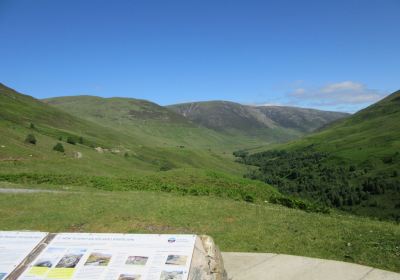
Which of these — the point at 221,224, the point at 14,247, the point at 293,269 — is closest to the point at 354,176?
the point at 221,224

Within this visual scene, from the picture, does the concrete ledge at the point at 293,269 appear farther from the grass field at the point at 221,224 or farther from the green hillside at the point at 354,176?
the green hillside at the point at 354,176

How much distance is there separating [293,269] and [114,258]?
6.68 m

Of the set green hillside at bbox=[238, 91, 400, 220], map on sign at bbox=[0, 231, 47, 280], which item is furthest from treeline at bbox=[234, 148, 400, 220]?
map on sign at bbox=[0, 231, 47, 280]

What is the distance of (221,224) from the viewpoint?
1919 centimetres

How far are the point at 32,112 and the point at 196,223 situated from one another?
364 feet

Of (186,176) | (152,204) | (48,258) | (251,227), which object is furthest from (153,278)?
(186,176)

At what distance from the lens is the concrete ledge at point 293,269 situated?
12.6 m

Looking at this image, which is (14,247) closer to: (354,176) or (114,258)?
(114,258)

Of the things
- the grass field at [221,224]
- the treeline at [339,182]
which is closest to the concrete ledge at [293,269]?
the grass field at [221,224]

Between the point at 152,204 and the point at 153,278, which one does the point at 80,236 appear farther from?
the point at 152,204

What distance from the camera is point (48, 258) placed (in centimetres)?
915

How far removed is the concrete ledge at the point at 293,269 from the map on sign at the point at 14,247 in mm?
5966

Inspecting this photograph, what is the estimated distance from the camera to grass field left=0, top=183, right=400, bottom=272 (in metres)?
15.5

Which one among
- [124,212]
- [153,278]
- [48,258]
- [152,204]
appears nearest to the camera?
[153,278]
